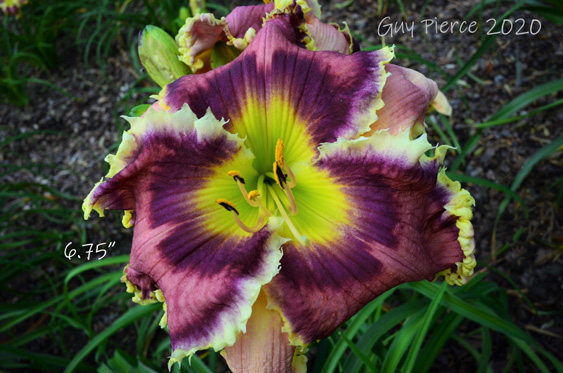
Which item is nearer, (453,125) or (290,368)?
(290,368)

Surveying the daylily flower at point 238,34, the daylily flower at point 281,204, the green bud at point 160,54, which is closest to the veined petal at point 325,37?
the daylily flower at point 238,34

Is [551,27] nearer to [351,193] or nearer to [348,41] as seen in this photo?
[348,41]

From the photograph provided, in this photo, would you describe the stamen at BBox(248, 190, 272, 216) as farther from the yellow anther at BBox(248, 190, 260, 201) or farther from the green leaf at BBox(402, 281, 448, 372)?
the green leaf at BBox(402, 281, 448, 372)

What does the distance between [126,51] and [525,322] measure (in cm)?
231

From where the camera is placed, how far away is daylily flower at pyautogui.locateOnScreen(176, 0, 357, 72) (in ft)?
2.66

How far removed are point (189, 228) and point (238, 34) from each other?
1.30ft

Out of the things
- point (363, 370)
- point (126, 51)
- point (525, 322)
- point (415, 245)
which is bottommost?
point (525, 322)

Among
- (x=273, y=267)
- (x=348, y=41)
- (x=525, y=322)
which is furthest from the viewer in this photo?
(x=525, y=322)

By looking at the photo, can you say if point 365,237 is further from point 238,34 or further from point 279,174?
point 238,34

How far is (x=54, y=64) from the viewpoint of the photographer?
2.60 m

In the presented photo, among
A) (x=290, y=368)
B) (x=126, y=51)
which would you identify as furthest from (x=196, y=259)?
(x=126, y=51)

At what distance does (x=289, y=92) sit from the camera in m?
0.74

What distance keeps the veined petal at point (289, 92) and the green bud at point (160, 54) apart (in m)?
0.15

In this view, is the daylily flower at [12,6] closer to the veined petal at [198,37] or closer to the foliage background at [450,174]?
the foliage background at [450,174]
